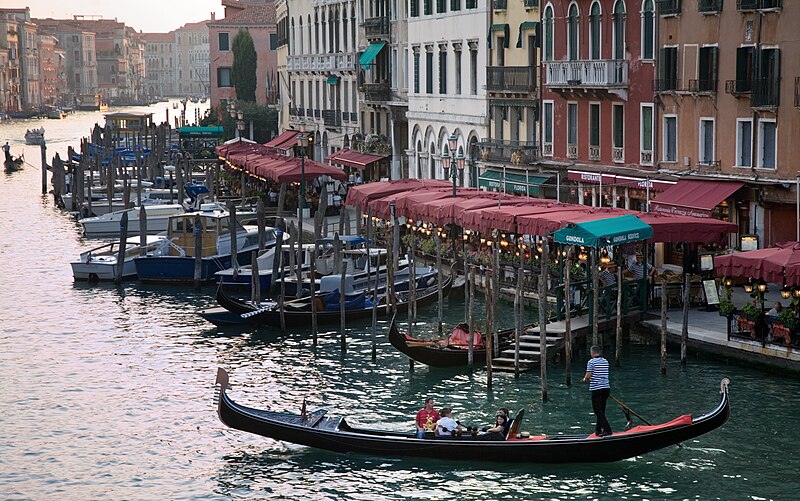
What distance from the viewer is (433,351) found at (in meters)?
27.8

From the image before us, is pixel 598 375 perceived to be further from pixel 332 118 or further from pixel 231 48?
pixel 231 48

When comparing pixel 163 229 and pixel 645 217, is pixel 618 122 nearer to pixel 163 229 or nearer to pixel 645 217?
pixel 645 217

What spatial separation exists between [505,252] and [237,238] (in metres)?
9.94

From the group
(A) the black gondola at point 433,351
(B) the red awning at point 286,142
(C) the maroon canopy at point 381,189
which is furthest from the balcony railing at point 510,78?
(B) the red awning at point 286,142

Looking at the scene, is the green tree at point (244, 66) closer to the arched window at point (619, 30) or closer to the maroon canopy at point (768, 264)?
the arched window at point (619, 30)

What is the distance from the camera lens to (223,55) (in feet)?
329

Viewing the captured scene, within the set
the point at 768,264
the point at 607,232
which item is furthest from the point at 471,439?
the point at 607,232

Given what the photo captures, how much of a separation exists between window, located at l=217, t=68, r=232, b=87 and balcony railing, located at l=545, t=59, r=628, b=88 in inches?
2470

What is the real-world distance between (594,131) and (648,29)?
3849mm

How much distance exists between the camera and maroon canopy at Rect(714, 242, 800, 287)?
24.7 m

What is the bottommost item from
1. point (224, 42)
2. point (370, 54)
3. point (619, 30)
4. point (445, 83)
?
point (445, 83)

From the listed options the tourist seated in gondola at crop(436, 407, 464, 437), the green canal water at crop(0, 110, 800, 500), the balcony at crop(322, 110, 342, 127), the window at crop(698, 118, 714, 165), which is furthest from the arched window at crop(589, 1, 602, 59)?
the balcony at crop(322, 110, 342, 127)

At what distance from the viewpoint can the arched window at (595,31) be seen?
37.8 meters

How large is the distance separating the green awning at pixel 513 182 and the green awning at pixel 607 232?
9439 mm
